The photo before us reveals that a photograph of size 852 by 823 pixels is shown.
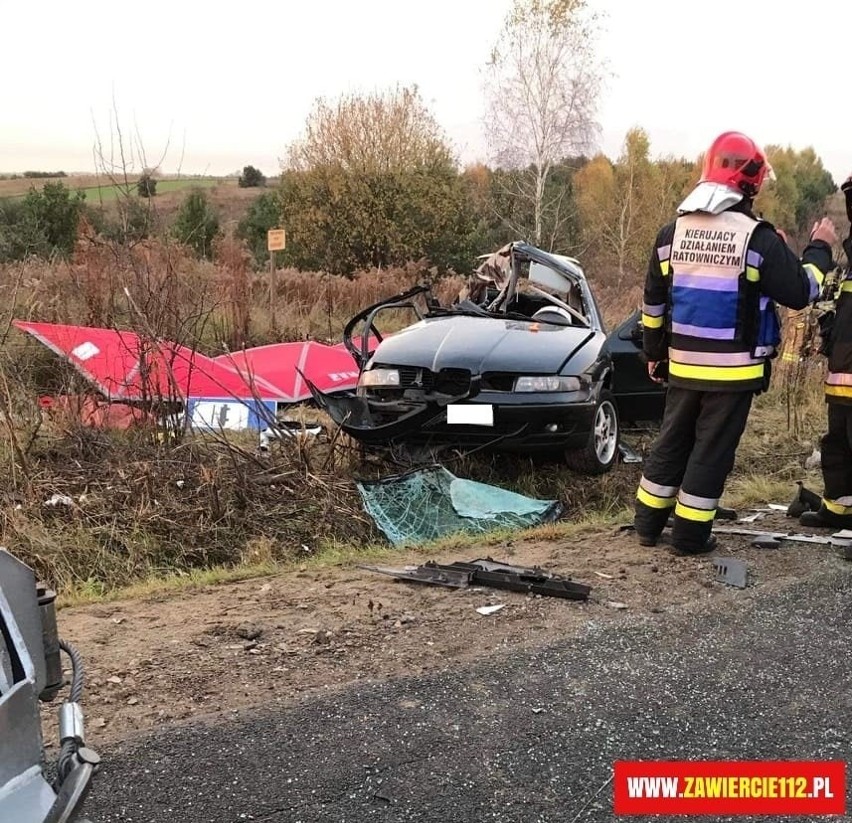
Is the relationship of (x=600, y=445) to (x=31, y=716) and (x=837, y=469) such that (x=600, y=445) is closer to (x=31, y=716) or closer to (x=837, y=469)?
(x=837, y=469)

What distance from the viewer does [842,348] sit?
4.41 meters

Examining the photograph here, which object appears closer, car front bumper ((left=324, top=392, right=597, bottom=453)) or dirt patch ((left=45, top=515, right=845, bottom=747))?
dirt patch ((left=45, top=515, right=845, bottom=747))

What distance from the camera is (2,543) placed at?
5086mm

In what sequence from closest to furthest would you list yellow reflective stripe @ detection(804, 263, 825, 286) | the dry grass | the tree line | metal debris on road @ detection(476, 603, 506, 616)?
1. metal debris on road @ detection(476, 603, 506, 616)
2. yellow reflective stripe @ detection(804, 263, 825, 286)
3. the dry grass
4. the tree line

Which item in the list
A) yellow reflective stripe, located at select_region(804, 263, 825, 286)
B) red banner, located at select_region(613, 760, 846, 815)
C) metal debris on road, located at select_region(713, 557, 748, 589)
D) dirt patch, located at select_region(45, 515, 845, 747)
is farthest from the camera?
yellow reflective stripe, located at select_region(804, 263, 825, 286)

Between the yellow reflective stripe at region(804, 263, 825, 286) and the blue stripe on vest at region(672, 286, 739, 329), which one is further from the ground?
the yellow reflective stripe at region(804, 263, 825, 286)

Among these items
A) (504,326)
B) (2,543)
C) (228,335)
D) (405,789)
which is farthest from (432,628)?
(228,335)

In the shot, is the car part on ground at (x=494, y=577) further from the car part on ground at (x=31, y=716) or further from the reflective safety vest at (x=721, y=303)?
the car part on ground at (x=31, y=716)

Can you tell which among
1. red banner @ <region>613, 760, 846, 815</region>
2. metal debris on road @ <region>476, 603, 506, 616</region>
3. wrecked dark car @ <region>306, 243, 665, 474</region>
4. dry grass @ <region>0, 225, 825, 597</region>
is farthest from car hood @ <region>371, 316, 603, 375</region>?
red banner @ <region>613, 760, 846, 815</region>

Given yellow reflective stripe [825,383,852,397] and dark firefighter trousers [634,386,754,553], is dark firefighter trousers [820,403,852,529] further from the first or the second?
dark firefighter trousers [634,386,754,553]

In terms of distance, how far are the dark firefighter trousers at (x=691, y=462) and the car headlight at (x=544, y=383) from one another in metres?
1.38

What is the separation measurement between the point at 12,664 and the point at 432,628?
2182 mm

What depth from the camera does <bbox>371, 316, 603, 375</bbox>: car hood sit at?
232 inches

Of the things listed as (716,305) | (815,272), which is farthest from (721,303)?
(815,272)
